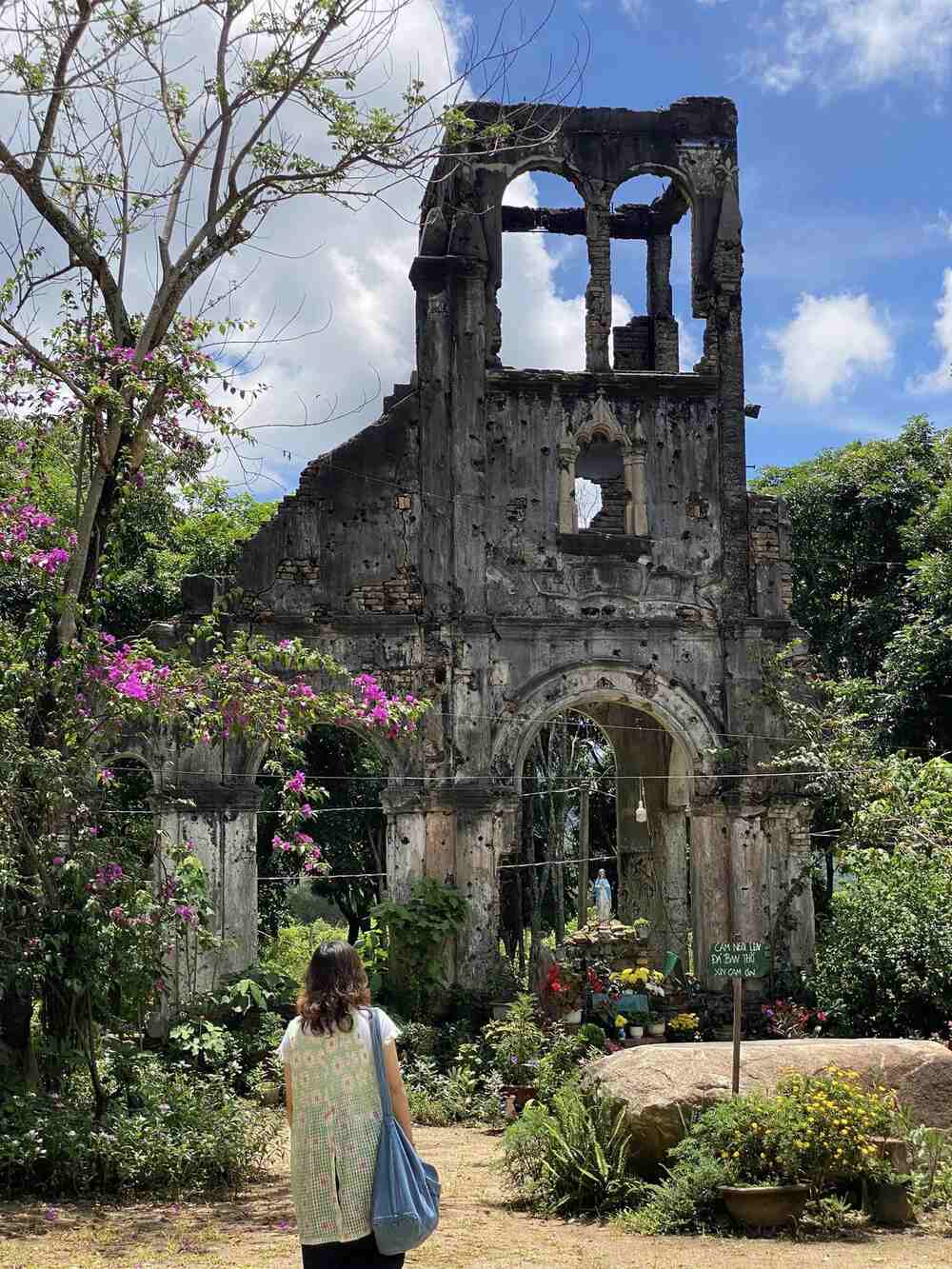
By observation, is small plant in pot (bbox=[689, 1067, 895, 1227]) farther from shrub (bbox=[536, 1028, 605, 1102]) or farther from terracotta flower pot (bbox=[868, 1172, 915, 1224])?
shrub (bbox=[536, 1028, 605, 1102])

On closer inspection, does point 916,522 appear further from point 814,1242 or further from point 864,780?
point 814,1242

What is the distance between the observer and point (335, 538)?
16.8 meters

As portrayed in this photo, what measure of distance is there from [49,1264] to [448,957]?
28.5 feet

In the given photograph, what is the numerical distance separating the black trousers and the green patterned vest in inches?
1.4

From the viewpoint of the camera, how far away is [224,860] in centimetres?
1584

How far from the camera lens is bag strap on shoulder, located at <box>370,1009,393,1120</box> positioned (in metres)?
5.31

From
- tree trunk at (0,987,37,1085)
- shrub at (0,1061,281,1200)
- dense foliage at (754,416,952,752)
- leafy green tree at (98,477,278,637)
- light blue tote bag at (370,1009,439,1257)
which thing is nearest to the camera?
light blue tote bag at (370,1009,439,1257)

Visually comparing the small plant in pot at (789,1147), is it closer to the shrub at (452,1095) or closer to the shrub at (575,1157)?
the shrub at (575,1157)

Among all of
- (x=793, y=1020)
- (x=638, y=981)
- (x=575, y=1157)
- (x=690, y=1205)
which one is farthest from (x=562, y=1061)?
(x=690, y=1205)

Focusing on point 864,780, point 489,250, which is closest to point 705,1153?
point 864,780

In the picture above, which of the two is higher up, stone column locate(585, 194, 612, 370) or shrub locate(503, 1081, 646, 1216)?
stone column locate(585, 194, 612, 370)

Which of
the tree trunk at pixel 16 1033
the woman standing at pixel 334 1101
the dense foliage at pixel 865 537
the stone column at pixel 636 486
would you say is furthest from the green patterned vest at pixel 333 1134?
the dense foliage at pixel 865 537

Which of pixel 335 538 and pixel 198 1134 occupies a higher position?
pixel 335 538

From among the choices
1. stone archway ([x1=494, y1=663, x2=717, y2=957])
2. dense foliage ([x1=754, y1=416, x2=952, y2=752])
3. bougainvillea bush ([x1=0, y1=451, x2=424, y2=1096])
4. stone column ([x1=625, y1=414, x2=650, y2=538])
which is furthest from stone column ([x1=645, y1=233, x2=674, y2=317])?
bougainvillea bush ([x1=0, y1=451, x2=424, y2=1096])
